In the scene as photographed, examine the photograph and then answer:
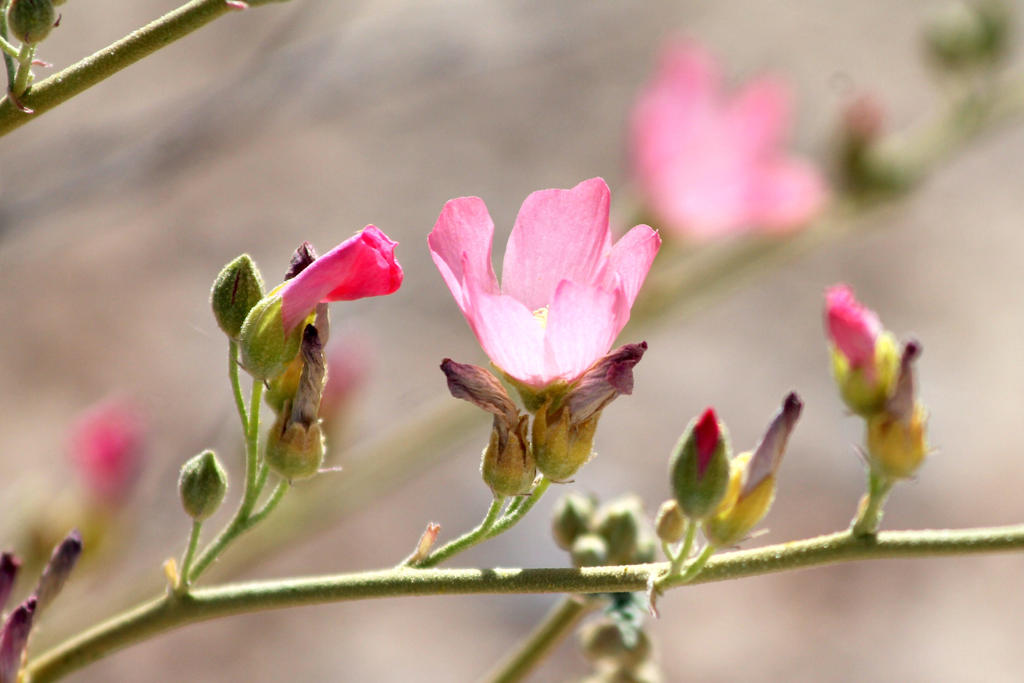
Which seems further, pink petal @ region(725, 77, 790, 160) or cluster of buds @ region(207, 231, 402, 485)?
pink petal @ region(725, 77, 790, 160)

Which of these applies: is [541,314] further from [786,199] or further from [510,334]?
[786,199]

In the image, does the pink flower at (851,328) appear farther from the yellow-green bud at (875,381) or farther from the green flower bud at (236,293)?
the green flower bud at (236,293)

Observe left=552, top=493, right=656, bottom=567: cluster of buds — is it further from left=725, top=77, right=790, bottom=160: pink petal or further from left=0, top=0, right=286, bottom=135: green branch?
left=725, top=77, right=790, bottom=160: pink petal

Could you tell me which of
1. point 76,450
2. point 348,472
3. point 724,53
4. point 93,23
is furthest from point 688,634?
point 93,23

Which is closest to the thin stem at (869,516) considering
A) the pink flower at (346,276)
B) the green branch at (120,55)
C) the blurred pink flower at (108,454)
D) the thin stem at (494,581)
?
the thin stem at (494,581)

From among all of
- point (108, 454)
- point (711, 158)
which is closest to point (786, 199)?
point (711, 158)

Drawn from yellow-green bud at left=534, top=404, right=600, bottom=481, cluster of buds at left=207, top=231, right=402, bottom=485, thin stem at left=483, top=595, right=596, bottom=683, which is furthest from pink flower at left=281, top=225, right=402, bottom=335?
thin stem at left=483, top=595, right=596, bottom=683
